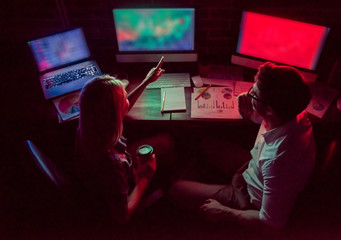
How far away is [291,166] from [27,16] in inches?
85.4

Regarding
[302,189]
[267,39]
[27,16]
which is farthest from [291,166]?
[27,16]

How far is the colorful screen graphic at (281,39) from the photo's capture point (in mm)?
1792

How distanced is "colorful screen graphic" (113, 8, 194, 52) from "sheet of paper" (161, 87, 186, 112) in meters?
0.32

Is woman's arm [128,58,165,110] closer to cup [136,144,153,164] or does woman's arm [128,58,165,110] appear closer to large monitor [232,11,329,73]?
cup [136,144,153,164]

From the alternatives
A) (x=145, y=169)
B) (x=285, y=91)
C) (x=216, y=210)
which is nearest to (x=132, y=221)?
(x=145, y=169)

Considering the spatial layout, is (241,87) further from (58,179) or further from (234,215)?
(58,179)

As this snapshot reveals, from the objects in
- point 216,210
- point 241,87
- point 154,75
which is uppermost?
point 154,75

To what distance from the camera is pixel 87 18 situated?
225cm

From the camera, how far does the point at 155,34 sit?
204 centimetres

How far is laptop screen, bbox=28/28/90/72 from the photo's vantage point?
6.61 feet

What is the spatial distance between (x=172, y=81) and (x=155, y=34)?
0.35 metres

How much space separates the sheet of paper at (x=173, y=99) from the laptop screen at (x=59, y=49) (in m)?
0.72

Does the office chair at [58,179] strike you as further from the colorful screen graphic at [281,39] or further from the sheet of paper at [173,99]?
the colorful screen graphic at [281,39]

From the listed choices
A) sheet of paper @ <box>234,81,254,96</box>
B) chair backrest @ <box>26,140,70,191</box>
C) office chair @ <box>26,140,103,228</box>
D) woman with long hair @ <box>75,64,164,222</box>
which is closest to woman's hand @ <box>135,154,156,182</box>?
woman with long hair @ <box>75,64,164,222</box>
